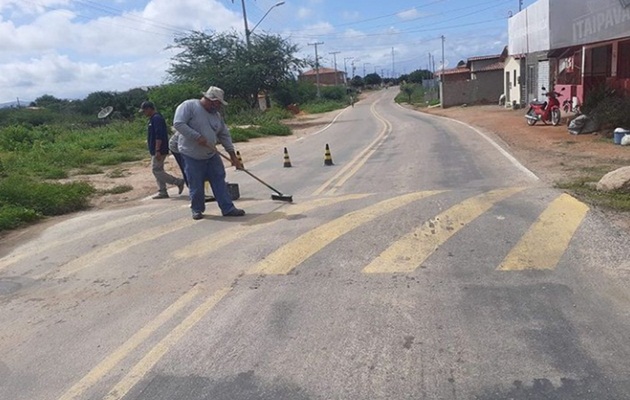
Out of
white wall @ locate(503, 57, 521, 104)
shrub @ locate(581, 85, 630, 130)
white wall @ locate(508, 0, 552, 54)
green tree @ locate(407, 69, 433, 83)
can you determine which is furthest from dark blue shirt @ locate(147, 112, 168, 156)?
green tree @ locate(407, 69, 433, 83)

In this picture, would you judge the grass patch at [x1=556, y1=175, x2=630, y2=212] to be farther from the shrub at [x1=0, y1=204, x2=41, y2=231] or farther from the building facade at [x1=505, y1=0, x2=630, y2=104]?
the shrub at [x1=0, y1=204, x2=41, y2=231]

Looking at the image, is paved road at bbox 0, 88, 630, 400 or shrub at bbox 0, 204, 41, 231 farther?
shrub at bbox 0, 204, 41, 231

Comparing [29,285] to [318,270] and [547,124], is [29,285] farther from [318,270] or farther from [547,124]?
[547,124]

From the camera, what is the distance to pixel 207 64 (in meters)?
41.3

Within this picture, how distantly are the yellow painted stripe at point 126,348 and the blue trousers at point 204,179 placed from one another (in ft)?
9.60

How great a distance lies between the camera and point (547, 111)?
22188mm

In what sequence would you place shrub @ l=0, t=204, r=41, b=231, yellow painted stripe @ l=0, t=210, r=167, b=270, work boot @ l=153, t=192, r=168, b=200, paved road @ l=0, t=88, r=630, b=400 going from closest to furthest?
paved road @ l=0, t=88, r=630, b=400
yellow painted stripe @ l=0, t=210, r=167, b=270
shrub @ l=0, t=204, r=41, b=231
work boot @ l=153, t=192, r=168, b=200

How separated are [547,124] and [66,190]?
18.0 metres

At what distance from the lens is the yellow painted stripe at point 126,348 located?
3.64 m

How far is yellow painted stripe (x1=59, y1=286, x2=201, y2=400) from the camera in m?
3.64

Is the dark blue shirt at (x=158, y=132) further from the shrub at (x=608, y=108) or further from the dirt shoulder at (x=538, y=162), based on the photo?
the shrub at (x=608, y=108)

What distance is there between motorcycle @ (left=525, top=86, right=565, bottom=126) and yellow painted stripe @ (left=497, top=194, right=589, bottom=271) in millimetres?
15404

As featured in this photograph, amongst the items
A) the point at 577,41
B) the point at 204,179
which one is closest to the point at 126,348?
the point at 204,179

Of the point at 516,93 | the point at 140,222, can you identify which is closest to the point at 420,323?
the point at 140,222
